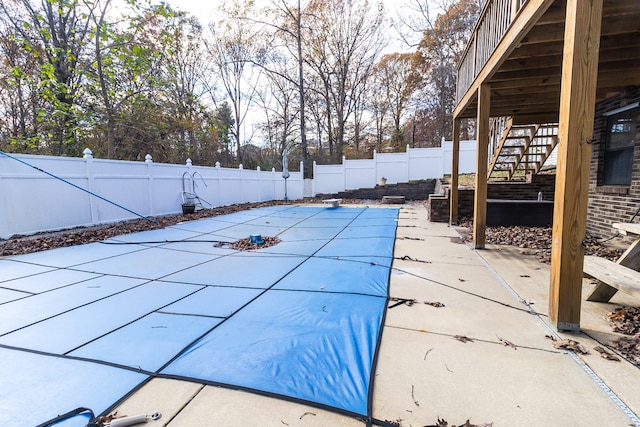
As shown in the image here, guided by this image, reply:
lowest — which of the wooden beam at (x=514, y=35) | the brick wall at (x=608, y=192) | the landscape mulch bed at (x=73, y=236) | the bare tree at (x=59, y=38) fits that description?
the landscape mulch bed at (x=73, y=236)

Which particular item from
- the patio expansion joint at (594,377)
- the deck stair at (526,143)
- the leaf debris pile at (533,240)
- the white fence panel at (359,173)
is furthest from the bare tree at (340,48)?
the patio expansion joint at (594,377)

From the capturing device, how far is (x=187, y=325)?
234cm

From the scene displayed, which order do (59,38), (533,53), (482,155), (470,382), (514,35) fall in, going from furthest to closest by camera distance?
(59,38) → (482,155) → (533,53) → (514,35) → (470,382)

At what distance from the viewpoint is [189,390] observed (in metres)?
1.60

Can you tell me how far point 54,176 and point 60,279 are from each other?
3688mm

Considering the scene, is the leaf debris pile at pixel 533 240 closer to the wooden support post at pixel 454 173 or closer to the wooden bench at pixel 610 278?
the wooden support post at pixel 454 173

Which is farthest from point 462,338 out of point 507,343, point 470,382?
point 470,382

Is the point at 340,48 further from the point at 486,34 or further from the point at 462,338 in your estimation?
the point at 462,338

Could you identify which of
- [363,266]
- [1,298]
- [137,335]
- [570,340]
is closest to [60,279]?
[1,298]

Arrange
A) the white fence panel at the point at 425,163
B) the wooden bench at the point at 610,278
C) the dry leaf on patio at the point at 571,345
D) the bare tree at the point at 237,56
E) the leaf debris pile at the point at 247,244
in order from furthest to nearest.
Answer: the bare tree at the point at 237,56 < the white fence panel at the point at 425,163 < the leaf debris pile at the point at 247,244 < the wooden bench at the point at 610,278 < the dry leaf on patio at the point at 571,345

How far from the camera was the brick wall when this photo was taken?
425 cm

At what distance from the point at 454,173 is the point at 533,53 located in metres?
3.36

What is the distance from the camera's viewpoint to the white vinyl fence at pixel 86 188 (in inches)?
217

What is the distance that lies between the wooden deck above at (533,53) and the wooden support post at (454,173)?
2.94ft
